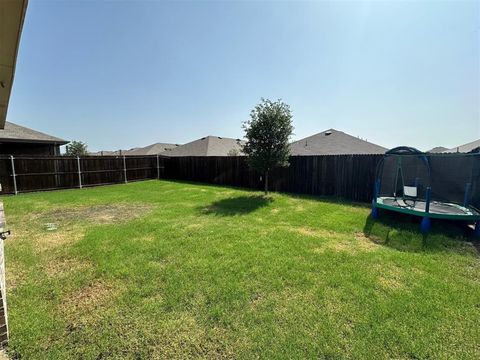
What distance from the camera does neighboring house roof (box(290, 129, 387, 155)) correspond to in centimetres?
1345

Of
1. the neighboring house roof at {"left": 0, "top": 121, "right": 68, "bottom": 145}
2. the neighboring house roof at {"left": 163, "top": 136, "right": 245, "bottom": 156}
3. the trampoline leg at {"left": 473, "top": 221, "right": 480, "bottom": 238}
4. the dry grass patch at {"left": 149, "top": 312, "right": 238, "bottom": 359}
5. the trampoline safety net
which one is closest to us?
the dry grass patch at {"left": 149, "top": 312, "right": 238, "bottom": 359}

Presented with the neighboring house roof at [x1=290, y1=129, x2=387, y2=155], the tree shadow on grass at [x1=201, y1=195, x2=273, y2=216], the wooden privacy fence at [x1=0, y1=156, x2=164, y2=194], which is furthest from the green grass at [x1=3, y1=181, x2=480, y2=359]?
the neighboring house roof at [x1=290, y1=129, x2=387, y2=155]

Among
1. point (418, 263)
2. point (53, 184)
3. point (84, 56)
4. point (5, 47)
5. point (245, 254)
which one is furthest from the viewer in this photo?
point (53, 184)

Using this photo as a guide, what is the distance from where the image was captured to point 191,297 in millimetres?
2717

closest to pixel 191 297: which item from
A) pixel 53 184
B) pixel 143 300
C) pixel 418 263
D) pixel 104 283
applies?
pixel 143 300

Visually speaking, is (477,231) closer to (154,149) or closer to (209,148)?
(209,148)

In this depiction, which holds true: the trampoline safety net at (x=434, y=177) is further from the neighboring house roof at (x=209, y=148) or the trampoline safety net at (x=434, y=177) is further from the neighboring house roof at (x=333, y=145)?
the neighboring house roof at (x=209, y=148)

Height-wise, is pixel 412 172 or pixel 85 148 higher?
pixel 85 148

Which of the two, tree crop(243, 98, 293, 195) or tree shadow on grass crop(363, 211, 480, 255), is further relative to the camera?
tree crop(243, 98, 293, 195)

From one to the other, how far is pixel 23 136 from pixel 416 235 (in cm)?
1896

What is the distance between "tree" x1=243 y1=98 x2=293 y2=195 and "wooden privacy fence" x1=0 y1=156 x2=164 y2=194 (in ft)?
31.2

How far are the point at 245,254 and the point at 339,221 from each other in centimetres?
334

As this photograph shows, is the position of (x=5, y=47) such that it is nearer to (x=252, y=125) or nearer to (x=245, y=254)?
(x=245, y=254)

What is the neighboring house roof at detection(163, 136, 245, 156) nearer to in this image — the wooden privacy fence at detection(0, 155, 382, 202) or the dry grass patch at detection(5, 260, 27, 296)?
the wooden privacy fence at detection(0, 155, 382, 202)
